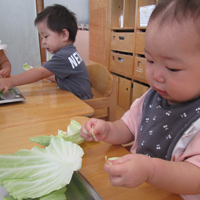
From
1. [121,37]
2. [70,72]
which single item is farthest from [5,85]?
[121,37]

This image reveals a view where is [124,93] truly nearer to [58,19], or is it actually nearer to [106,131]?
[58,19]

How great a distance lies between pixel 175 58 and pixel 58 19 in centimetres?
126

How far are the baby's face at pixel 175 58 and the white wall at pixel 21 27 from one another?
109 inches

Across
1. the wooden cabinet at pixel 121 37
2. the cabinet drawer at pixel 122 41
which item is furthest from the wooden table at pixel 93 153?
the cabinet drawer at pixel 122 41

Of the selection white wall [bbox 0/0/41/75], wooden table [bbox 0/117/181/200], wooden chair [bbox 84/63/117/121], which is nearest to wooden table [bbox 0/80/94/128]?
wooden table [bbox 0/117/181/200]

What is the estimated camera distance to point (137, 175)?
1.21 ft

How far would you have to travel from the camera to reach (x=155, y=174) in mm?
397

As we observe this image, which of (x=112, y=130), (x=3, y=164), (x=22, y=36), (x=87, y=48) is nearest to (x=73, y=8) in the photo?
(x=87, y=48)

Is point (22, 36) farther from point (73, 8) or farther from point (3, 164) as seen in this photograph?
point (3, 164)

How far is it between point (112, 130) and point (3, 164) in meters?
0.35

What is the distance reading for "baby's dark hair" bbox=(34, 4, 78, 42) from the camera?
1444 mm

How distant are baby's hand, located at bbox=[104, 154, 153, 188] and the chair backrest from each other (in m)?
0.95

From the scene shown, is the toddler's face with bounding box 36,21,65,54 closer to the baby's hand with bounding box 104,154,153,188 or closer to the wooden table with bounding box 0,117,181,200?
the wooden table with bounding box 0,117,181,200

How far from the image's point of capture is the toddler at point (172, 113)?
392 millimetres
